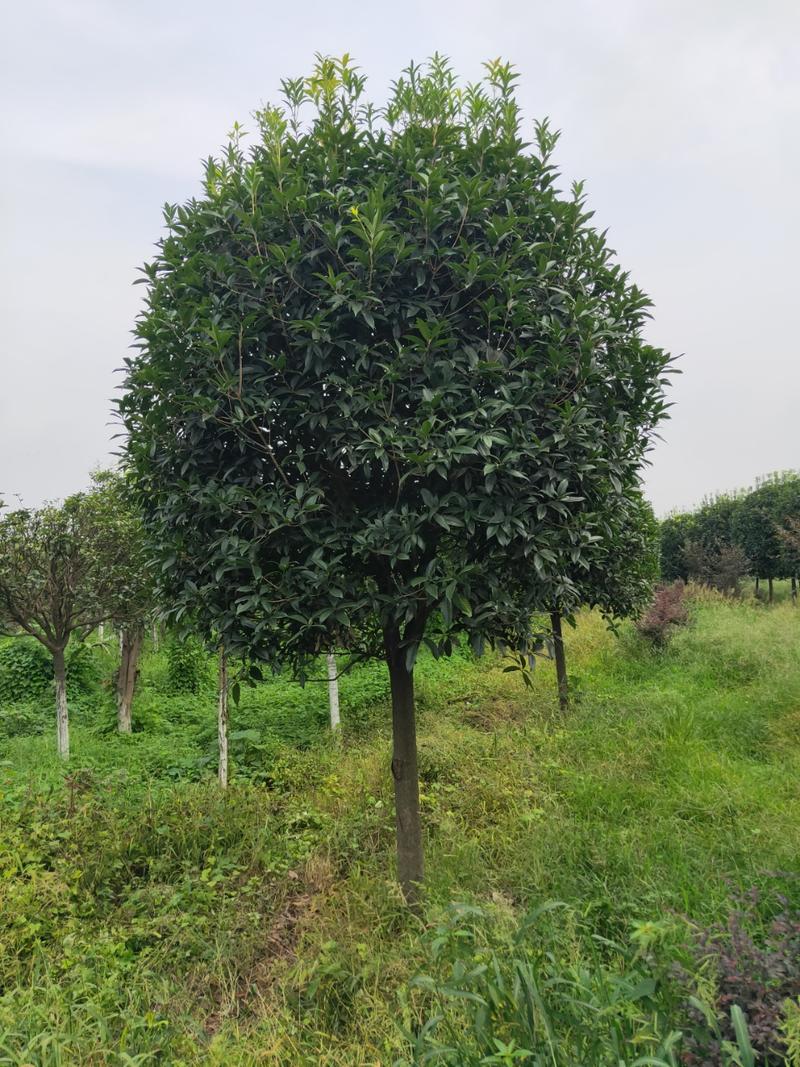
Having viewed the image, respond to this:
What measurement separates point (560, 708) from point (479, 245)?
713 centimetres

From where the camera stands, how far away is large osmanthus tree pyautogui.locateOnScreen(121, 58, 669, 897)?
337 centimetres

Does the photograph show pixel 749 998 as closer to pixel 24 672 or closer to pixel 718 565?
pixel 24 672

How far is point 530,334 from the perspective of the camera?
3.60 meters

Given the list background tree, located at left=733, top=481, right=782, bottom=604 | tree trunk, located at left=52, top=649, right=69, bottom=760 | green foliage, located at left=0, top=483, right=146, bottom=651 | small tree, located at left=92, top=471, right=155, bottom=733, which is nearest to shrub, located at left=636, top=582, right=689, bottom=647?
small tree, located at left=92, top=471, right=155, bottom=733

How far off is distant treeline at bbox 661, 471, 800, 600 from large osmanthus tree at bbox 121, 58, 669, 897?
18.5 m

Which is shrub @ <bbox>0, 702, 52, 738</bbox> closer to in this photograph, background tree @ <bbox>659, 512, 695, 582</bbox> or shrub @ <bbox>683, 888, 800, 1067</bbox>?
shrub @ <bbox>683, 888, 800, 1067</bbox>

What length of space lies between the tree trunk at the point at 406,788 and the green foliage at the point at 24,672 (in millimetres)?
13118

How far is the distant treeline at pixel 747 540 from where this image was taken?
68.8 feet

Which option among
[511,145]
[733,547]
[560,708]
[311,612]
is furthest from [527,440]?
[733,547]

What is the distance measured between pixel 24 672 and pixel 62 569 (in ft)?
24.2

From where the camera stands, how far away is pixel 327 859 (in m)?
5.12

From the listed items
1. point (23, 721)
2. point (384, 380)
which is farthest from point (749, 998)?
point (23, 721)

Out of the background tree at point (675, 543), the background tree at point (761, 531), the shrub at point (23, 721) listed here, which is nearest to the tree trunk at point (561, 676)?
the shrub at point (23, 721)

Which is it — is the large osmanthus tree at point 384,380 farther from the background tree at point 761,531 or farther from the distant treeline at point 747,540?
the background tree at point 761,531
